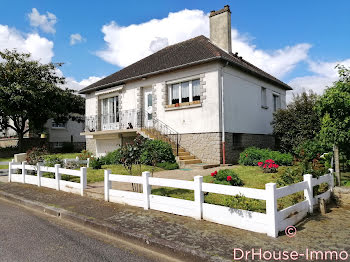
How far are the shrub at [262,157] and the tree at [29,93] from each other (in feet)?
56.9

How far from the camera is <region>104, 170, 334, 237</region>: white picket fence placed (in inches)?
169

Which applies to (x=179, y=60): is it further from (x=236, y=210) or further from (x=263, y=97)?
(x=236, y=210)

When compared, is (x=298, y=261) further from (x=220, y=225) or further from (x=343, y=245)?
(x=220, y=225)

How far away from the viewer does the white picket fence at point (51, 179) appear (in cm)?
Answer: 765

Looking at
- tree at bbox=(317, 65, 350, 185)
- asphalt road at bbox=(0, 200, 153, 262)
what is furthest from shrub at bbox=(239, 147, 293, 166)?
asphalt road at bbox=(0, 200, 153, 262)

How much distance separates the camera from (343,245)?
3875 millimetres

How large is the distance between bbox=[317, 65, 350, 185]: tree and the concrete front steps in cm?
649

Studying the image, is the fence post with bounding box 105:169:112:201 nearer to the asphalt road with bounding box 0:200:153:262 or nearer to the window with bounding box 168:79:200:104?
the asphalt road with bounding box 0:200:153:262

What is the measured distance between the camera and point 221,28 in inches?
630

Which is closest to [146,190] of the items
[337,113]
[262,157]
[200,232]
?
[200,232]

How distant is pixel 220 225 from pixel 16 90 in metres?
21.9

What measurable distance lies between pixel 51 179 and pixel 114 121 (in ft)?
30.0

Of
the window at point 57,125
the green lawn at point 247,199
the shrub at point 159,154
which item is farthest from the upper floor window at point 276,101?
the window at point 57,125

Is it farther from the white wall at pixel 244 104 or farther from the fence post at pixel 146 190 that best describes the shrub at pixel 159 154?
the fence post at pixel 146 190
